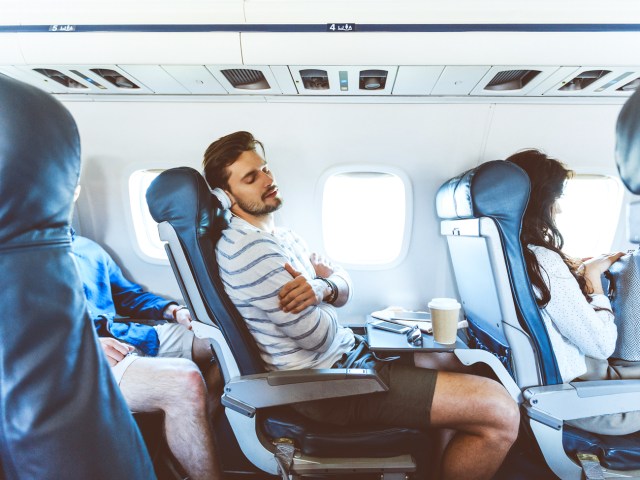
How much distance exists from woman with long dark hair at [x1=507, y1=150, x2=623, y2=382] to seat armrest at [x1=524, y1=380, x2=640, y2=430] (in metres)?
0.11

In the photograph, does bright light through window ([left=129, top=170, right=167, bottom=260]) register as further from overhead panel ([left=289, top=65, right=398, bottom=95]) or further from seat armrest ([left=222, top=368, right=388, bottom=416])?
seat armrest ([left=222, top=368, right=388, bottom=416])

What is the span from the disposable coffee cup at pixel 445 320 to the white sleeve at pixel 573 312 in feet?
1.28

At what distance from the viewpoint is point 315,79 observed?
220 cm

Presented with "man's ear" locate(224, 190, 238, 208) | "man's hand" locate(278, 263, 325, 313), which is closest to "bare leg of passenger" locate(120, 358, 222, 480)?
"man's hand" locate(278, 263, 325, 313)

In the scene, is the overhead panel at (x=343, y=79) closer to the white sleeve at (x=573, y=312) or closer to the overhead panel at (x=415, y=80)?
the overhead panel at (x=415, y=80)

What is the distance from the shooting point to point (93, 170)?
2707 millimetres

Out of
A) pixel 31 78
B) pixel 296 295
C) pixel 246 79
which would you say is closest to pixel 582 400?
pixel 296 295

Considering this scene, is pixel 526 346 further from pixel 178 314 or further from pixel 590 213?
pixel 178 314

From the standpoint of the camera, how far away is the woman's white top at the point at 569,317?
5.30 feet
